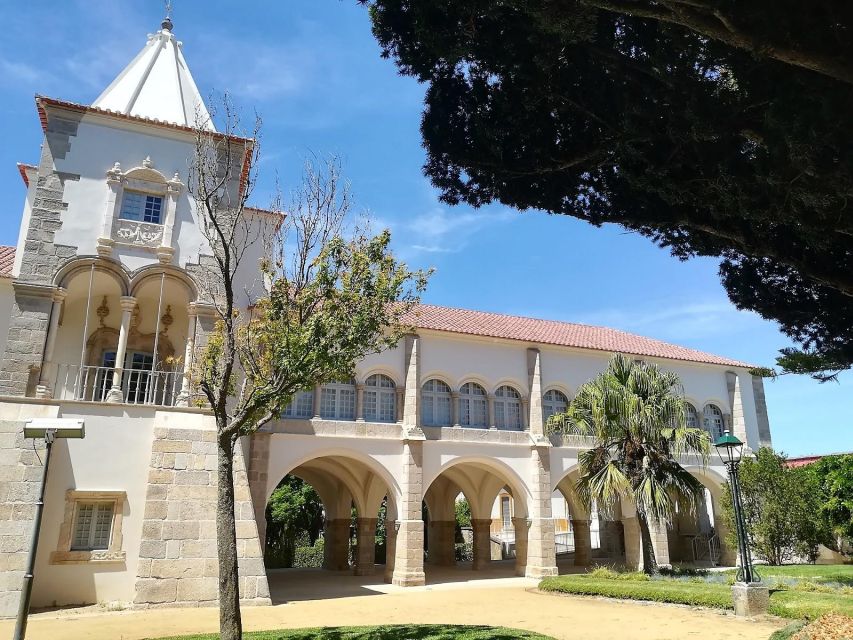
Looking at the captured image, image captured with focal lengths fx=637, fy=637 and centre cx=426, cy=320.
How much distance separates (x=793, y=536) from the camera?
22.8 meters

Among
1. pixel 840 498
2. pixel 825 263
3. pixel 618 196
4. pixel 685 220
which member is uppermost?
pixel 618 196

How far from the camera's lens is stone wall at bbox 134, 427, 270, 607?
13.3 metres

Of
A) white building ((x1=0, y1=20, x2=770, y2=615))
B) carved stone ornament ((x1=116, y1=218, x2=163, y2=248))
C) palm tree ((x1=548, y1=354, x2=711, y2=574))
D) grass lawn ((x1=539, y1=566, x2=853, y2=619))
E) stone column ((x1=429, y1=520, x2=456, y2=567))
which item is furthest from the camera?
stone column ((x1=429, y1=520, x2=456, y2=567))

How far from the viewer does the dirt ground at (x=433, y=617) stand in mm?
10984

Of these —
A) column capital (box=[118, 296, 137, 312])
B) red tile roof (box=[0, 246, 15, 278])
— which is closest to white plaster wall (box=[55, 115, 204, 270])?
column capital (box=[118, 296, 137, 312])

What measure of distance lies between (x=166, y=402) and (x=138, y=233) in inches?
176

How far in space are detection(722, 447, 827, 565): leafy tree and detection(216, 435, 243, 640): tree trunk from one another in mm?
19714

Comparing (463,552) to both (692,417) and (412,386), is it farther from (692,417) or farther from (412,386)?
(412,386)

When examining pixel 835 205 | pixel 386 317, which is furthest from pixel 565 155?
pixel 386 317

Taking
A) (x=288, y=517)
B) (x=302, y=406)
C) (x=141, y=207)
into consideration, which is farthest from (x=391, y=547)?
(x=141, y=207)

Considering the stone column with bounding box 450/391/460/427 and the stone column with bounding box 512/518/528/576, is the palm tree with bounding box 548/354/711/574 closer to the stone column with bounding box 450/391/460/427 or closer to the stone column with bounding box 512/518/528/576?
the stone column with bounding box 450/391/460/427

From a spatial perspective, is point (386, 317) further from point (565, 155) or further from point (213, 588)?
point (213, 588)

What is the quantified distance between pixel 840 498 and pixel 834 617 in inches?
736

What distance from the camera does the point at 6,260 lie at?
17281 mm
